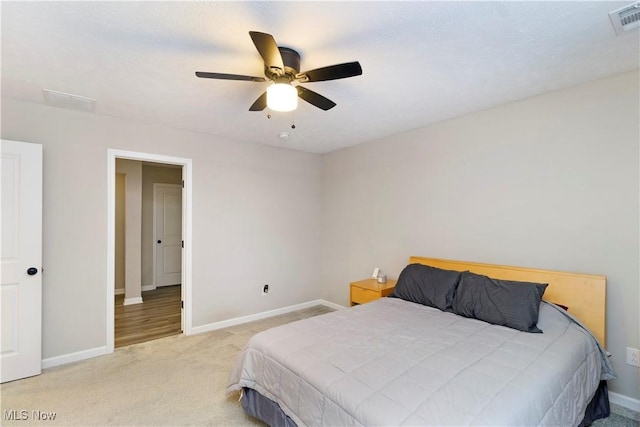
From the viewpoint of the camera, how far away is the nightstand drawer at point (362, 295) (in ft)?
11.7

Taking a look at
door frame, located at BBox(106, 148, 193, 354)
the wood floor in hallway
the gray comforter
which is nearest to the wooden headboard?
the gray comforter

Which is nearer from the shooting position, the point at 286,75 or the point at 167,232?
the point at 286,75

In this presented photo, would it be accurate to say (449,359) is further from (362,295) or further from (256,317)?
(256,317)

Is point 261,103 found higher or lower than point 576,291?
higher

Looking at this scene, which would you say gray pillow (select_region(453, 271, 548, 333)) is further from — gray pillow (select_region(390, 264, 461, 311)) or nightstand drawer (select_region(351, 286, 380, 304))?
nightstand drawer (select_region(351, 286, 380, 304))

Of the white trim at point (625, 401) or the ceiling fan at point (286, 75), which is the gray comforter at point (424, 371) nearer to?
the white trim at point (625, 401)

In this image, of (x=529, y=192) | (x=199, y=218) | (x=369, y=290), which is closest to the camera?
(x=529, y=192)

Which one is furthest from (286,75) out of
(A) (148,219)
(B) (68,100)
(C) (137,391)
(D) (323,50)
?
(A) (148,219)

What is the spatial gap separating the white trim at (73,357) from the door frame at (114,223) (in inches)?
3.1

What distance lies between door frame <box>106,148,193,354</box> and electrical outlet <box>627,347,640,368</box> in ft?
13.9

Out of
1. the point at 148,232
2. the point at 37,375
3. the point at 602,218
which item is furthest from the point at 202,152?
the point at 602,218

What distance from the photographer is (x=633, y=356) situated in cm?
230

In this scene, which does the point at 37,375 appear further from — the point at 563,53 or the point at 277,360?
the point at 563,53

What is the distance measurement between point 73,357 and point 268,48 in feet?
11.6
